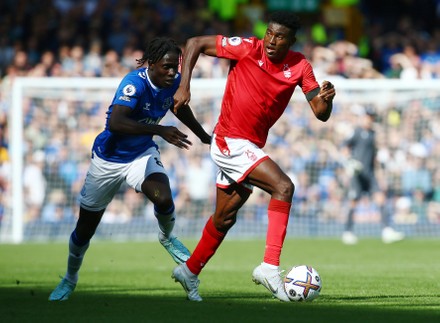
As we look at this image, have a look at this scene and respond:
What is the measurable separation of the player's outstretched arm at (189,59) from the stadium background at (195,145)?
11034 mm

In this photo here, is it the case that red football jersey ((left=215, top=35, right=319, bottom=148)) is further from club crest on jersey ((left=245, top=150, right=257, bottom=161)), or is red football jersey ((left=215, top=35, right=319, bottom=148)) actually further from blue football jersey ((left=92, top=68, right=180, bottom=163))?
blue football jersey ((left=92, top=68, right=180, bottom=163))

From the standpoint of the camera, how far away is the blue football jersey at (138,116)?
31.9 ft

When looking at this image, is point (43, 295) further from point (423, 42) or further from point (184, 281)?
point (423, 42)

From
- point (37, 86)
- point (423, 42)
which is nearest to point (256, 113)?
point (37, 86)

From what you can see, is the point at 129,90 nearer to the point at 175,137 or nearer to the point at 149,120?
the point at 149,120

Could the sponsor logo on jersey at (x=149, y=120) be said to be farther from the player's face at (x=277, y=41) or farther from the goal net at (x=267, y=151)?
the goal net at (x=267, y=151)

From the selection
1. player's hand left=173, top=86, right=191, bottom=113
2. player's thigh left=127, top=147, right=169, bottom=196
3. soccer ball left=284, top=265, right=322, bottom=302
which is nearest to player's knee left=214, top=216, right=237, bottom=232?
soccer ball left=284, top=265, right=322, bottom=302

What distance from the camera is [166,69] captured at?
9.66 m

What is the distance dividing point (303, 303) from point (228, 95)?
199cm

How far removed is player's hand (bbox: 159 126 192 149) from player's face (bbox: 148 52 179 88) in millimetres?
877

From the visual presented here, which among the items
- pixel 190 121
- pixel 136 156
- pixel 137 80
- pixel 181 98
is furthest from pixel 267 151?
pixel 181 98

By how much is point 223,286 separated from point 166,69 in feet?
8.54

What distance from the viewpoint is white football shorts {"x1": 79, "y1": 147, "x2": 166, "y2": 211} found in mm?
9812

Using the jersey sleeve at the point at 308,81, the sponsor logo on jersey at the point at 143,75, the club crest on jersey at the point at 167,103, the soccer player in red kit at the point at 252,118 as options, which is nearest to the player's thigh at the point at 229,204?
the soccer player in red kit at the point at 252,118
